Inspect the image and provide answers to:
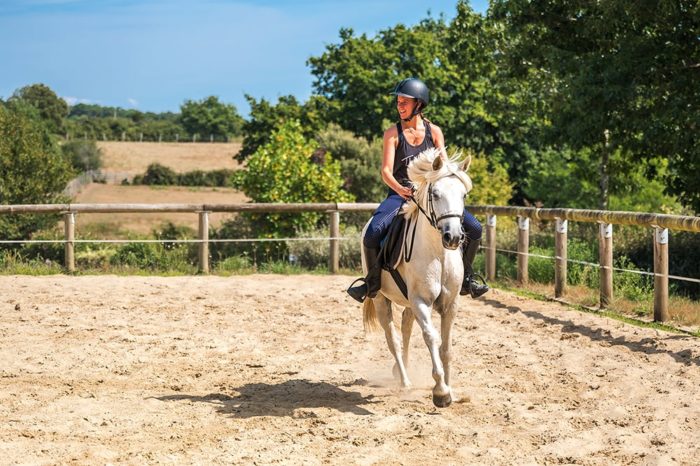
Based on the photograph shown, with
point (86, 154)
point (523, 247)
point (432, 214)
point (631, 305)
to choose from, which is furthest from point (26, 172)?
point (86, 154)

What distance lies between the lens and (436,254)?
715 centimetres

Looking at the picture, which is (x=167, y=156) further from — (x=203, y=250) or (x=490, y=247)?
(x=490, y=247)

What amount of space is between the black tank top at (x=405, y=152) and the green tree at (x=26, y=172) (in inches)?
1086

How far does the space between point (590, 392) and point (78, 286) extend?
28.5 feet

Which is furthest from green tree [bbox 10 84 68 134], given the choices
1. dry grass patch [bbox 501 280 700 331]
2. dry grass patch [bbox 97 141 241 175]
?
dry grass patch [bbox 501 280 700 331]

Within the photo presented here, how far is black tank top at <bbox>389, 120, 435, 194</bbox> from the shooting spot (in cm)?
756

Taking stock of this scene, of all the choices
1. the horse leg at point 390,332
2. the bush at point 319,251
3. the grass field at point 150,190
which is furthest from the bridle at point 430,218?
the grass field at point 150,190

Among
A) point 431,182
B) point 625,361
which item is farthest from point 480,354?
point 431,182

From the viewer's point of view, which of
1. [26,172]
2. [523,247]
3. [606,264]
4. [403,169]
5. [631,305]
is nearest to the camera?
[403,169]

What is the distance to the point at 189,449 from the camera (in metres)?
6.00

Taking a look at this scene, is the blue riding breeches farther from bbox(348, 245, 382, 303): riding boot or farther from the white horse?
the white horse

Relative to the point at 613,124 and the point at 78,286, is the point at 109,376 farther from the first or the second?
the point at 613,124

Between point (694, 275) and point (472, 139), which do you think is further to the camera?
point (472, 139)

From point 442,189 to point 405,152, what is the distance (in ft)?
3.16
